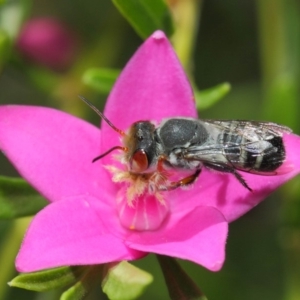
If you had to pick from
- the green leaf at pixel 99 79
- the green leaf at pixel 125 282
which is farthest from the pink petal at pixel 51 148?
the green leaf at pixel 99 79

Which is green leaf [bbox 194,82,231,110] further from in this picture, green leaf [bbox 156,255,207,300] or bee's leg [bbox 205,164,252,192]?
green leaf [bbox 156,255,207,300]

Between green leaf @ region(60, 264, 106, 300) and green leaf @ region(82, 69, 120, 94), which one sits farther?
green leaf @ region(82, 69, 120, 94)

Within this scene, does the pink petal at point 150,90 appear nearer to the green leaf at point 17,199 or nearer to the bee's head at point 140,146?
the bee's head at point 140,146

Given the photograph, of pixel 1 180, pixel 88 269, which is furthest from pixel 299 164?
pixel 1 180

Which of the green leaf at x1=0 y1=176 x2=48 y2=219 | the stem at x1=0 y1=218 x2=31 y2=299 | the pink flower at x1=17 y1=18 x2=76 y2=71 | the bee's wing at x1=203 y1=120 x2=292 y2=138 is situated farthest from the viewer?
the pink flower at x1=17 y1=18 x2=76 y2=71

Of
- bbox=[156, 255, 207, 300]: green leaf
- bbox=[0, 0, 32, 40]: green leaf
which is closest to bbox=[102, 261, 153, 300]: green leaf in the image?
bbox=[156, 255, 207, 300]: green leaf

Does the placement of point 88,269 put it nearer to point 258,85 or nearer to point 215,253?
point 215,253

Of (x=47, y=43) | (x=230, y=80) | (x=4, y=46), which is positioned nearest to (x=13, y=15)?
(x=47, y=43)
